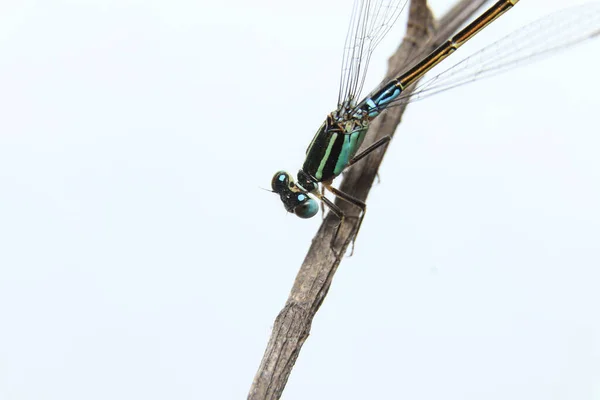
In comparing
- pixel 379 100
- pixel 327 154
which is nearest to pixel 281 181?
pixel 327 154

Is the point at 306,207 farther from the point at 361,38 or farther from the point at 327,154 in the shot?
the point at 361,38

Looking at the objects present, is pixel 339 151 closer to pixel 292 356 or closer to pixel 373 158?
pixel 373 158

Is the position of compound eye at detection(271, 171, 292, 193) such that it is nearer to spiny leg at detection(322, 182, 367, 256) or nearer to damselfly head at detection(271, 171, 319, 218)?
damselfly head at detection(271, 171, 319, 218)

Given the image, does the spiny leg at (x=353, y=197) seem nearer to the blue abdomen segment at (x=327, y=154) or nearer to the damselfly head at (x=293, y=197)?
the blue abdomen segment at (x=327, y=154)

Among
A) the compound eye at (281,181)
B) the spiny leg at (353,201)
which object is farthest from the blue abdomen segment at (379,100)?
the compound eye at (281,181)

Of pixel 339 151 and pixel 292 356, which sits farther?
pixel 339 151

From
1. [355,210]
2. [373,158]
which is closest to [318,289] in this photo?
[355,210]
